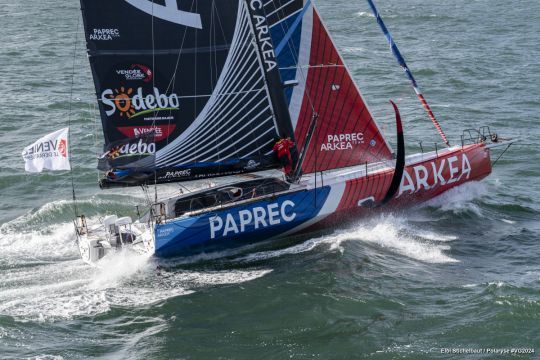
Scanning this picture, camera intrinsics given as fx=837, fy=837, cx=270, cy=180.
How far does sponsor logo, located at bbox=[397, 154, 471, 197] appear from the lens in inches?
806

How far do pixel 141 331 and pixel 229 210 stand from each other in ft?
13.2

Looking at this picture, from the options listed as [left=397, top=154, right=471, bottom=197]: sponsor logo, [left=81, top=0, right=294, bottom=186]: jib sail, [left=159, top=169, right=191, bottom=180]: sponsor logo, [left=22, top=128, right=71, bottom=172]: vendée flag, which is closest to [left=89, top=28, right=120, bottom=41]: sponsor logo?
[left=81, top=0, right=294, bottom=186]: jib sail

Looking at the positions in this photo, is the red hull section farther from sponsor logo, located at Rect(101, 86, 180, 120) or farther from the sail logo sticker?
the sail logo sticker

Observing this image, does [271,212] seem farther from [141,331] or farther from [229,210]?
[141,331]

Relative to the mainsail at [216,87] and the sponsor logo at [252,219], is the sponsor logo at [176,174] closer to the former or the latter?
A: the mainsail at [216,87]

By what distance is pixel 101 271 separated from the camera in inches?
701

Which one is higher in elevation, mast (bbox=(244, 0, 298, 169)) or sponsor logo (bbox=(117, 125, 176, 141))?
mast (bbox=(244, 0, 298, 169))

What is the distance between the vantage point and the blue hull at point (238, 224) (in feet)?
59.0

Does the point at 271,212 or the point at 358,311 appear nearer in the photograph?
the point at 358,311

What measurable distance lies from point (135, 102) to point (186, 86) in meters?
1.20

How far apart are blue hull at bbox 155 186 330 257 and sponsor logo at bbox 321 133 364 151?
4.57ft

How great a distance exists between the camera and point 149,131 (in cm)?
1836

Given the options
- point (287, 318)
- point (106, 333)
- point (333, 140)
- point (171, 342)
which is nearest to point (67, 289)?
point (106, 333)

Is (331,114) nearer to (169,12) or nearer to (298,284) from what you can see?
(169,12)
